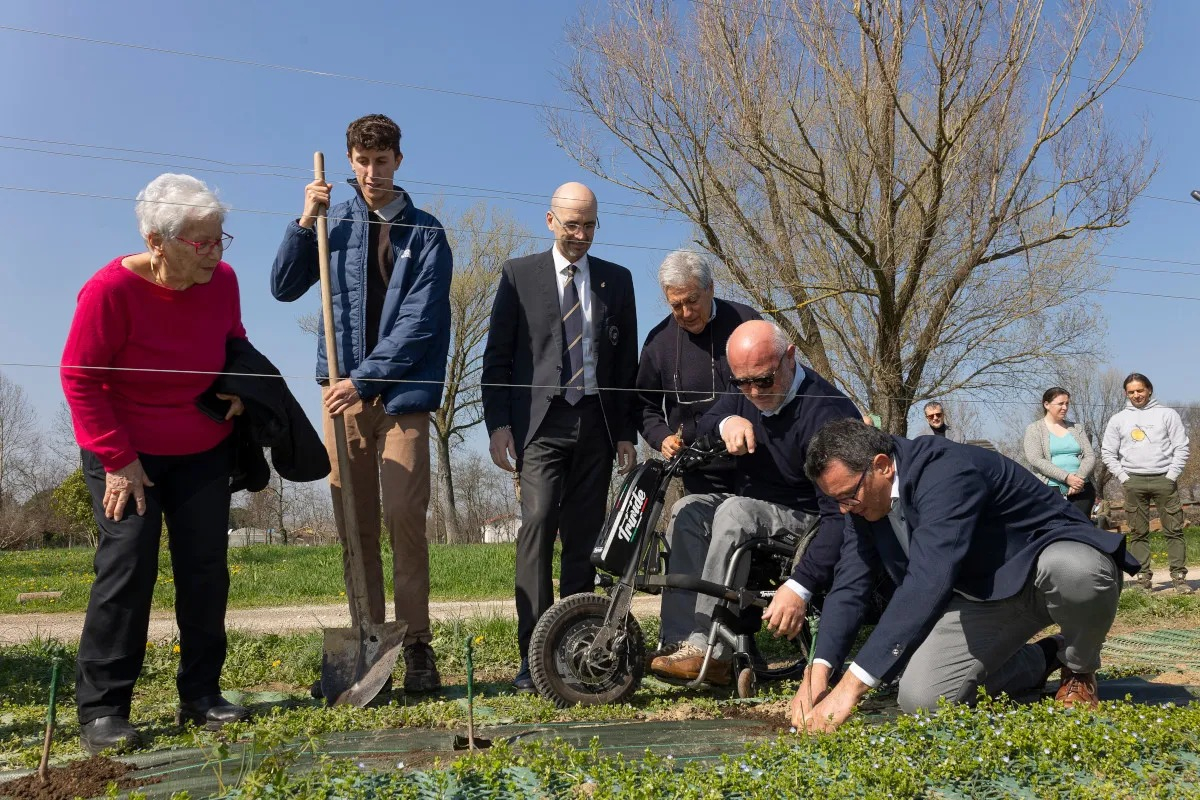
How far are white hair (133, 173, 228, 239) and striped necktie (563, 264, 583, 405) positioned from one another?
1552 millimetres

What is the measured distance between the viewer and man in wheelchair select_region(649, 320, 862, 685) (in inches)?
155

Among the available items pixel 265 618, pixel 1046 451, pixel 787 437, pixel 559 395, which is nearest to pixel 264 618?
pixel 265 618

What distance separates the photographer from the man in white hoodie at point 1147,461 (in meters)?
8.33

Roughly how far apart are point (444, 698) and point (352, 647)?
1.44 feet

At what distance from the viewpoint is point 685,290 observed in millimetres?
4457

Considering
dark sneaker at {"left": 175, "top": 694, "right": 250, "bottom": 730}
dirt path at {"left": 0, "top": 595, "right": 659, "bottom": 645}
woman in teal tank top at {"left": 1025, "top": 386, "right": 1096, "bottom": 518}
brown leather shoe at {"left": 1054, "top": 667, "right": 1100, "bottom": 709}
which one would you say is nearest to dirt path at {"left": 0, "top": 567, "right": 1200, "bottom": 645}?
dirt path at {"left": 0, "top": 595, "right": 659, "bottom": 645}

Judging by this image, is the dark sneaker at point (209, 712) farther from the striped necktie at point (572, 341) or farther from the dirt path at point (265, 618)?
the dirt path at point (265, 618)

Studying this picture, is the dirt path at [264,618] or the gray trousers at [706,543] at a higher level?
the gray trousers at [706,543]

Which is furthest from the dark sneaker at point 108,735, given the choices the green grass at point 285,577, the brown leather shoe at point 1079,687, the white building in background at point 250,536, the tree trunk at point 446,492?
the white building in background at point 250,536

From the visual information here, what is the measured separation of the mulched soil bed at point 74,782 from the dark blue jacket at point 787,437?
2531 millimetres

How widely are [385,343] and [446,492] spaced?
75.0ft

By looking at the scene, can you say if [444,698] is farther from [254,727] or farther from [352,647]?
[254,727]

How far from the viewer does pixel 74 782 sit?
8.59ft

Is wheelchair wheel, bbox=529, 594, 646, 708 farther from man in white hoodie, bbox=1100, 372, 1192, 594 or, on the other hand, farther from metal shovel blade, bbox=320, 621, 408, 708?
man in white hoodie, bbox=1100, 372, 1192, 594
